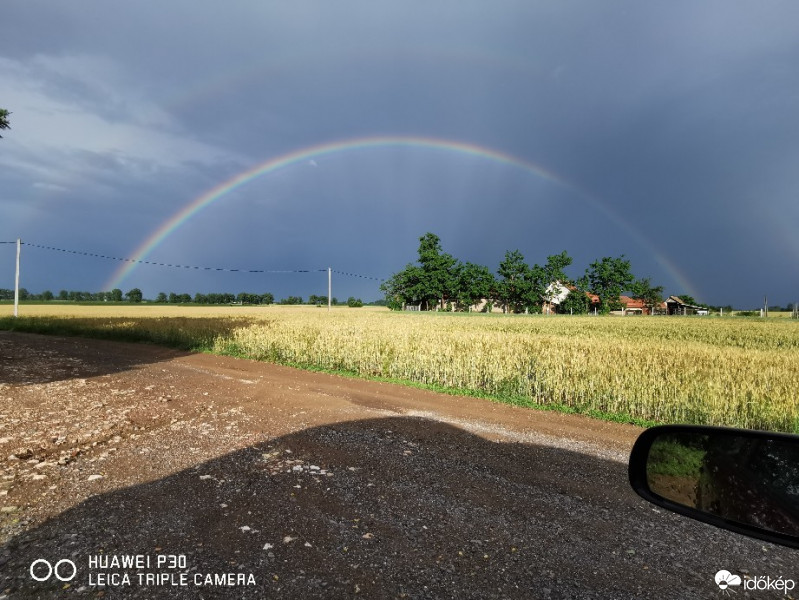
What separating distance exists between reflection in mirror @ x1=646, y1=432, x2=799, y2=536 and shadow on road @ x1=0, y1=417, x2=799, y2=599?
1522 mm

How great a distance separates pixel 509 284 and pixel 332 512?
3548 inches

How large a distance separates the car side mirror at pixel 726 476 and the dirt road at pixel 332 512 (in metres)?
1.45

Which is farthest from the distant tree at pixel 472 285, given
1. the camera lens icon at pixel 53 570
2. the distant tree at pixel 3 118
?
the camera lens icon at pixel 53 570

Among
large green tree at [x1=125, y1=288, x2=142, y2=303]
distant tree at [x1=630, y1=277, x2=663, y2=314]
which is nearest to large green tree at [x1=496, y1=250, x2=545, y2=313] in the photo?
distant tree at [x1=630, y1=277, x2=663, y2=314]

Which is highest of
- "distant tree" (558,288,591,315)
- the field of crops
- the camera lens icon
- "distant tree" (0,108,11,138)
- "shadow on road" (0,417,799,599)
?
"distant tree" (0,108,11,138)

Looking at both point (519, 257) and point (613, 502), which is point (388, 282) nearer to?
point (519, 257)

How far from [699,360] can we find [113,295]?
154655 millimetres

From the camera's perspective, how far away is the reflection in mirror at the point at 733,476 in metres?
1.75

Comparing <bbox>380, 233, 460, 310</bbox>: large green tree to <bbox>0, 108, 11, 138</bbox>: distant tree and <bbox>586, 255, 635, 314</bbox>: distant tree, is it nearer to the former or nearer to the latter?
<bbox>586, 255, 635, 314</bbox>: distant tree

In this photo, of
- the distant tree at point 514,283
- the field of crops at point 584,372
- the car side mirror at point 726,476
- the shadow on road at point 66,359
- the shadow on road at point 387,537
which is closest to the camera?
the car side mirror at point 726,476

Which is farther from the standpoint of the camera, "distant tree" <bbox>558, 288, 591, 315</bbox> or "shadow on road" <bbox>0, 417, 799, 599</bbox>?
"distant tree" <bbox>558, 288, 591, 315</bbox>

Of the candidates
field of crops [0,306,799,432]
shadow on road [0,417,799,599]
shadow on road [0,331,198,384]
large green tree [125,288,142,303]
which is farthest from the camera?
large green tree [125,288,142,303]

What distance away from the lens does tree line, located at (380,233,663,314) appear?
91.2 meters

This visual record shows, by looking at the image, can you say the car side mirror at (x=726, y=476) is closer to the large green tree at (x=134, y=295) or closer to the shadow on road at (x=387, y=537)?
the shadow on road at (x=387, y=537)
